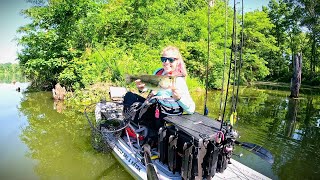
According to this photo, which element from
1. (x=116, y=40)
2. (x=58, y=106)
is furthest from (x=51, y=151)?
(x=116, y=40)

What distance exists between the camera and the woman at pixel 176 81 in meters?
4.32

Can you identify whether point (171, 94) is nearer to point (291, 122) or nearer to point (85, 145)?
point (85, 145)

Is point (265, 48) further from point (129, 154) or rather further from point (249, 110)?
point (129, 154)

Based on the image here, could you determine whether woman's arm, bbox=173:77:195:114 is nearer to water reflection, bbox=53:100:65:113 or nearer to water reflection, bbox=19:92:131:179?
water reflection, bbox=19:92:131:179

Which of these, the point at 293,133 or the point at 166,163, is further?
the point at 293,133

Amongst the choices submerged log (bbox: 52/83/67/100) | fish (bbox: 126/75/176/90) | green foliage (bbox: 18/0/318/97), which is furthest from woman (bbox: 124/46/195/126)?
submerged log (bbox: 52/83/67/100)

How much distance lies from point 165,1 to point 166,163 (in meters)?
20.3

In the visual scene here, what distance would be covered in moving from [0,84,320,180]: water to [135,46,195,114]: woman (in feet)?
7.99

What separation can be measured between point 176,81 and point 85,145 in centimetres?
491

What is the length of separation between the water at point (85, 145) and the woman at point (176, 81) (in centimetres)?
244

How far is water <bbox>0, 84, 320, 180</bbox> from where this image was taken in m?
6.17

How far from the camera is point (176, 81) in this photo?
4344mm

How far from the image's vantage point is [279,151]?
7.17m

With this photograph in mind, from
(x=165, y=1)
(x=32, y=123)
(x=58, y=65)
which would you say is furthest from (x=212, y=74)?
(x=32, y=123)
